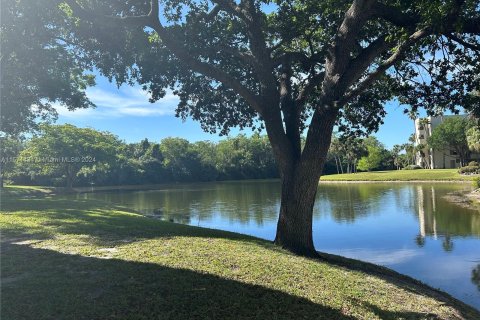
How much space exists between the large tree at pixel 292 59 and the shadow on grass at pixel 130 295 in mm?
3993

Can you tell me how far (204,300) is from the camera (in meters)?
5.39

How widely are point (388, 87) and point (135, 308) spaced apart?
34.3 ft

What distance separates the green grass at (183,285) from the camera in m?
5.01

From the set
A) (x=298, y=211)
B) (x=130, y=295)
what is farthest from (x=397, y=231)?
(x=130, y=295)

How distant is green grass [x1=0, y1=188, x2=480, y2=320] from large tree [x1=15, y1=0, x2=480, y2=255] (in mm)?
2445

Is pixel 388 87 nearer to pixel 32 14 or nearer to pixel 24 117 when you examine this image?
pixel 32 14

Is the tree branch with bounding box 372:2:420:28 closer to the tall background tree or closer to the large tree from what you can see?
the large tree

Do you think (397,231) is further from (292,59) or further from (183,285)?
(183,285)

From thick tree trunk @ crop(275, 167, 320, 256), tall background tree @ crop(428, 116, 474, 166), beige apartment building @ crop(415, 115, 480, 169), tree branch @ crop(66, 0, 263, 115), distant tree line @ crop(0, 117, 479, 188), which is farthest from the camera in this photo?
beige apartment building @ crop(415, 115, 480, 169)

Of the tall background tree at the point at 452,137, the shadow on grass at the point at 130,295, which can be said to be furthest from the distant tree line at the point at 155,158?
the shadow on grass at the point at 130,295

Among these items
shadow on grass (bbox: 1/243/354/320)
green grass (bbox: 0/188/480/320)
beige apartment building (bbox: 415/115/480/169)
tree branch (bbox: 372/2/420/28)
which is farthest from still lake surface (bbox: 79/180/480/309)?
beige apartment building (bbox: 415/115/480/169)

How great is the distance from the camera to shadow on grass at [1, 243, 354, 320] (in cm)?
480

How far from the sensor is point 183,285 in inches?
231

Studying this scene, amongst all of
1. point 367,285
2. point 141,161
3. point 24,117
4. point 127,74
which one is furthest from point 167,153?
point 367,285
